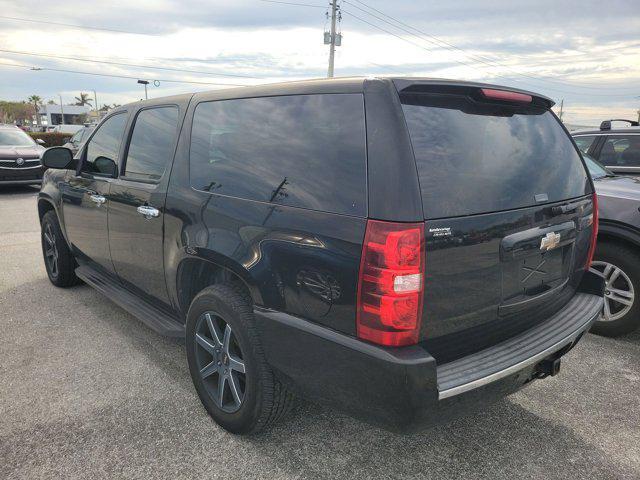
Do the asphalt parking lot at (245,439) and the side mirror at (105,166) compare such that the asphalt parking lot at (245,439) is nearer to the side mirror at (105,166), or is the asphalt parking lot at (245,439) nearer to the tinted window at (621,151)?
the side mirror at (105,166)

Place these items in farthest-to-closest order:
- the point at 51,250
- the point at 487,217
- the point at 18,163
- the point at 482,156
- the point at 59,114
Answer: the point at 59,114 → the point at 18,163 → the point at 51,250 → the point at 482,156 → the point at 487,217

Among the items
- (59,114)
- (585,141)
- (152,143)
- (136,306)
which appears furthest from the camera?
(59,114)

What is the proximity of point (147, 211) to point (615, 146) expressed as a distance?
5.56 meters

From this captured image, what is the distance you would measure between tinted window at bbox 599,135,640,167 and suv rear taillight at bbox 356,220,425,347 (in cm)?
524

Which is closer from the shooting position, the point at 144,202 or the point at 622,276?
the point at 144,202

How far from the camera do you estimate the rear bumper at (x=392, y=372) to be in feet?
5.93

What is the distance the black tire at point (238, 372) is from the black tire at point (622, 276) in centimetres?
292

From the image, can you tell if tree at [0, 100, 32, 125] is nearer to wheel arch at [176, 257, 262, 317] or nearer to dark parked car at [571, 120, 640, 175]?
dark parked car at [571, 120, 640, 175]

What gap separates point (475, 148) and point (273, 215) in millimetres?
948

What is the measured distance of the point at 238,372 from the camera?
8.11ft

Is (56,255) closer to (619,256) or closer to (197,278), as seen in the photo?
(197,278)

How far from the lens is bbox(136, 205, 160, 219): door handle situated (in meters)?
2.96

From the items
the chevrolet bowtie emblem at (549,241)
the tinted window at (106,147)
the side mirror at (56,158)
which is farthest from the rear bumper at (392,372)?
the side mirror at (56,158)

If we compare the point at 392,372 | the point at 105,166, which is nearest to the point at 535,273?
the point at 392,372
